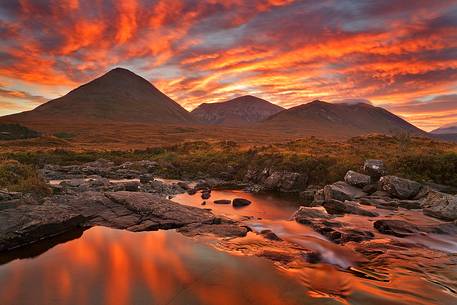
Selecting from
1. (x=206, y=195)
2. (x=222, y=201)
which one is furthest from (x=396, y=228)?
(x=206, y=195)

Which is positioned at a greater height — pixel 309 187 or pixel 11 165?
pixel 11 165

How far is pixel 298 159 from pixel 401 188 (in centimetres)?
1415

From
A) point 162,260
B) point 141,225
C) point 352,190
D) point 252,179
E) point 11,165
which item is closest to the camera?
point 162,260

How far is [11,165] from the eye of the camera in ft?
93.2

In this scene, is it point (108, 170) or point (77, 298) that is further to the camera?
point (108, 170)

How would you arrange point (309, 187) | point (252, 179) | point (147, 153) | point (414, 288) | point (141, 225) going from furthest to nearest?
1. point (147, 153)
2. point (252, 179)
3. point (309, 187)
4. point (141, 225)
5. point (414, 288)

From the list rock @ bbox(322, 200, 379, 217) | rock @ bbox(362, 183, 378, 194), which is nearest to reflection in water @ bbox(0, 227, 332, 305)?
rock @ bbox(322, 200, 379, 217)

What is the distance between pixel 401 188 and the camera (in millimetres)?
29578

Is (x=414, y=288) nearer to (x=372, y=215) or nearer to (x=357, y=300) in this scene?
(x=357, y=300)

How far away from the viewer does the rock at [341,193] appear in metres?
28.8

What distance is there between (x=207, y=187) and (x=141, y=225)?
57.4 ft

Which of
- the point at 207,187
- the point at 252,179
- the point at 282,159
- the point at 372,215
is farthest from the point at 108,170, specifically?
the point at 372,215

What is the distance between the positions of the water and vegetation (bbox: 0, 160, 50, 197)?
7561 mm

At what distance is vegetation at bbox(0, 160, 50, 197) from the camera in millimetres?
24484
